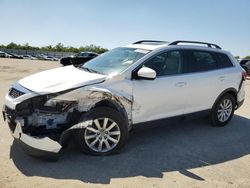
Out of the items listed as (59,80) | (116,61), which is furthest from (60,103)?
Answer: (116,61)

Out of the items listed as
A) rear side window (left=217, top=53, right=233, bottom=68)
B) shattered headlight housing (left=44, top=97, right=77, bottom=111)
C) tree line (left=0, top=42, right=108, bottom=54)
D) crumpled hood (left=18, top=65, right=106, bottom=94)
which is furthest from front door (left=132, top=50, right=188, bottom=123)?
tree line (left=0, top=42, right=108, bottom=54)

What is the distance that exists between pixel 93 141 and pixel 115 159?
422mm

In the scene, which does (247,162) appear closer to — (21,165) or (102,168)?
(102,168)

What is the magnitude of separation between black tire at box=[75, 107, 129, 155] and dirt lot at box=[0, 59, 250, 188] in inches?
4.6

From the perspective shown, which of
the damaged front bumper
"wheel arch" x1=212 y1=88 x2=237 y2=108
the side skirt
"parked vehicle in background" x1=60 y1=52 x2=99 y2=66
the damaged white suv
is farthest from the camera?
"parked vehicle in background" x1=60 y1=52 x2=99 y2=66

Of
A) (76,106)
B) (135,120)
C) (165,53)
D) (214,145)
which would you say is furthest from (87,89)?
(214,145)

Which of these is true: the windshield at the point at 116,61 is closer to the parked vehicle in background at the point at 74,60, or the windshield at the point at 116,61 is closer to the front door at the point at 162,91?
the front door at the point at 162,91

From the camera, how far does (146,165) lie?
15.1 feet

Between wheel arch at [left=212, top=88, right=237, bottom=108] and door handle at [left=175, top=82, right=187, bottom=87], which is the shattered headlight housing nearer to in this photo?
door handle at [left=175, top=82, right=187, bottom=87]

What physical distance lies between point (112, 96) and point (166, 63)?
Result: 1350 mm

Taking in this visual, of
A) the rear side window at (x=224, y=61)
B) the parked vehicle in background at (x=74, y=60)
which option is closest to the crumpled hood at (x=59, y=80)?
the parked vehicle in background at (x=74, y=60)

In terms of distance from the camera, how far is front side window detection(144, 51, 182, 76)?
17.8 feet

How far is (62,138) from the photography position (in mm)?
4371

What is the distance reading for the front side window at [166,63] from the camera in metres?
5.44
